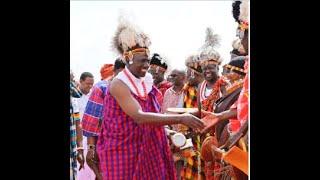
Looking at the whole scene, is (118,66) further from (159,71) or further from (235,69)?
(235,69)

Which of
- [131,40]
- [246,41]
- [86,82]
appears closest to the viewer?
[246,41]

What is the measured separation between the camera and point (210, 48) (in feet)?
18.1

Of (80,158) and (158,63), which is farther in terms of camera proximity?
(80,158)

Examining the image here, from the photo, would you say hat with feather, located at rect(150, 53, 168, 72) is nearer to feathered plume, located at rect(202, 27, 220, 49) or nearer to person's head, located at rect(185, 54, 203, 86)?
person's head, located at rect(185, 54, 203, 86)

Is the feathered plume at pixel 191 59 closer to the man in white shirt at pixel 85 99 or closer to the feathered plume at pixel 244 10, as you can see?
the feathered plume at pixel 244 10

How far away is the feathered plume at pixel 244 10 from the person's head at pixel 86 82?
114 centimetres

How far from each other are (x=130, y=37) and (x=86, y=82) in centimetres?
46

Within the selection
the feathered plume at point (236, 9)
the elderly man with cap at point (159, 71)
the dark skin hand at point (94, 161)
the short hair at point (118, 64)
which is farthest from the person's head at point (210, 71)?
the dark skin hand at point (94, 161)

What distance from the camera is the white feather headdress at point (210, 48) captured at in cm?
549

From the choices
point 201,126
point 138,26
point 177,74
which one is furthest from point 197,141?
point 138,26

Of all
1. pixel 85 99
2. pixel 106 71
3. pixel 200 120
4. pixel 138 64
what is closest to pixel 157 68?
pixel 138 64

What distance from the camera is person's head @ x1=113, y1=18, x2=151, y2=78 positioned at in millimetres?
5508

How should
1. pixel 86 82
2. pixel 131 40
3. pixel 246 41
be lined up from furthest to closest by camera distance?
pixel 86 82 < pixel 131 40 < pixel 246 41
